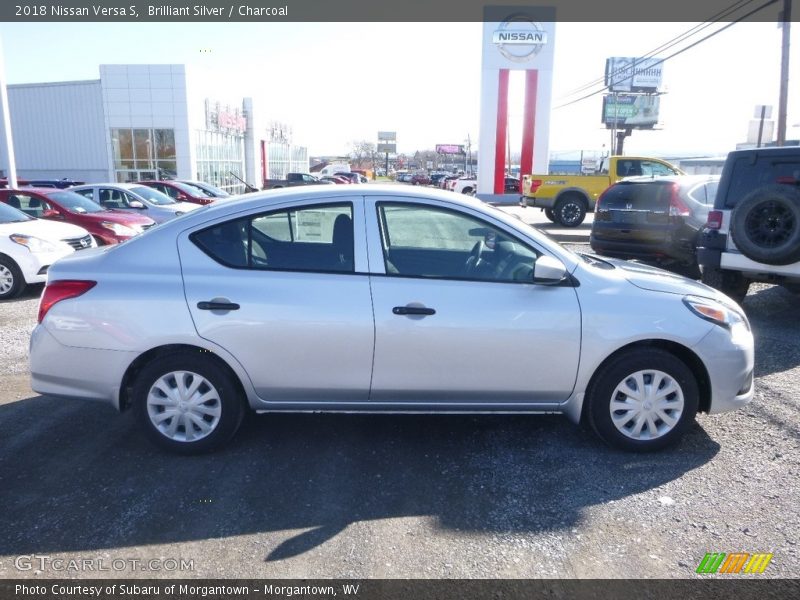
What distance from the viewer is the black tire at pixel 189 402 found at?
3.83m

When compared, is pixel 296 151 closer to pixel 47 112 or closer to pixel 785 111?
pixel 47 112

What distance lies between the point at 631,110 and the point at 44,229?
6734cm

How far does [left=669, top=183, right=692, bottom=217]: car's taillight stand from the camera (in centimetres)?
955

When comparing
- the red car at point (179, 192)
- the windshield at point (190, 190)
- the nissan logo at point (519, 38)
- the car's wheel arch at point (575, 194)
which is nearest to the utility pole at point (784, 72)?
the car's wheel arch at point (575, 194)

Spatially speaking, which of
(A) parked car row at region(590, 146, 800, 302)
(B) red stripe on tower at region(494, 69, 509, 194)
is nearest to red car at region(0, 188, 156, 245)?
(A) parked car row at region(590, 146, 800, 302)

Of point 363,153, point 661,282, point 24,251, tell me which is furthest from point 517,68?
point 363,153

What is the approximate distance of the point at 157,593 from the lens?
2754mm

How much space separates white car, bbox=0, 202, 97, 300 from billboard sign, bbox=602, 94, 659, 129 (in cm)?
6524

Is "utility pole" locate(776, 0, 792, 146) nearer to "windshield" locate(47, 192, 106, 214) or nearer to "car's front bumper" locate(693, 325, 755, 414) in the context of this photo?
"car's front bumper" locate(693, 325, 755, 414)

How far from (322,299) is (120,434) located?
5.99 ft

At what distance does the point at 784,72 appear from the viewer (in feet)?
61.8

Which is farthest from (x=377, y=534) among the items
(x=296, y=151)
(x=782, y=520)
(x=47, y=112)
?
(x=296, y=151)

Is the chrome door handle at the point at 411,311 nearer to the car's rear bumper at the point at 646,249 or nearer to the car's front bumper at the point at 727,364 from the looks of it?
the car's front bumper at the point at 727,364

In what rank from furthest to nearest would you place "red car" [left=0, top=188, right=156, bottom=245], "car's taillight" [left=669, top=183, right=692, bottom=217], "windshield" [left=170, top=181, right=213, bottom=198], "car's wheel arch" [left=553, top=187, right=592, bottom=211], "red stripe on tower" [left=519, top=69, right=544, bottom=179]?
"red stripe on tower" [left=519, top=69, right=544, bottom=179] < "car's wheel arch" [left=553, top=187, right=592, bottom=211] < "windshield" [left=170, top=181, right=213, bottom=198] < "red car" [left=0, top=188, right=156, bottom=245] < "car's taillight" [left=669, top=183, right=692, bottom=217]
